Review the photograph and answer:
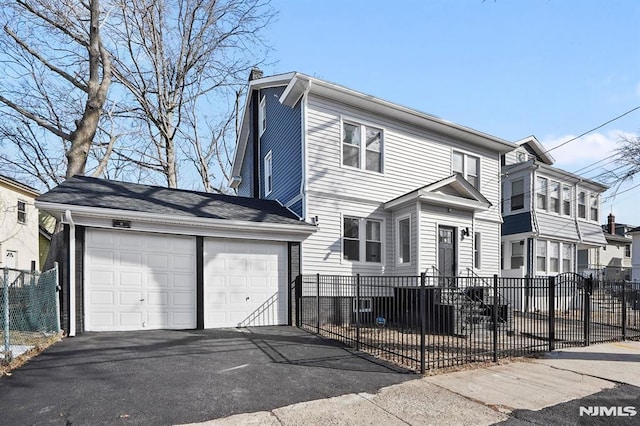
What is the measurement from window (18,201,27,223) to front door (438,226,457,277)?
23.8m

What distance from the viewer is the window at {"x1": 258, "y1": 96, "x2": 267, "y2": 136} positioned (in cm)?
1590

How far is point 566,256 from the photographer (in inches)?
762

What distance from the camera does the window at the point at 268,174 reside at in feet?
49.9

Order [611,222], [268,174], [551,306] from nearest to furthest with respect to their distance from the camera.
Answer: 1. [551,306]
2. [268,174]
3. [611,222]

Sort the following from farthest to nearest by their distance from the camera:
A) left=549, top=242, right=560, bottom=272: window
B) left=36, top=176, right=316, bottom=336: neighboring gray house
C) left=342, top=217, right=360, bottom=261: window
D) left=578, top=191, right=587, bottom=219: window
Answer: left=578, top=191, right=587, bottom=219: window
left=549, top=242, right=560, bottom=272: window
left=342, top=217, right=360, bottom=261: window
left=36, top=176, right=316, bottom=336: neighboring gray house

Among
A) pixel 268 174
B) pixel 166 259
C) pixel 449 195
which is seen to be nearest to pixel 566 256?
pixel 449 195

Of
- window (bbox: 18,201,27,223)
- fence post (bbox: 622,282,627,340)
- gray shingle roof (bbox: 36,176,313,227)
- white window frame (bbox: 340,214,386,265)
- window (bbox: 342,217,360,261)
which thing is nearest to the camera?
gray shingle roof (bbox: 36,176,313,227)

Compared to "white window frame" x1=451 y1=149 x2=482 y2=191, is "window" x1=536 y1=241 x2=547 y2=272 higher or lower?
lower

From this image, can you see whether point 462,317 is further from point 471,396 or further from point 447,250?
point 471,396

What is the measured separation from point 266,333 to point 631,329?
9781 millimetres

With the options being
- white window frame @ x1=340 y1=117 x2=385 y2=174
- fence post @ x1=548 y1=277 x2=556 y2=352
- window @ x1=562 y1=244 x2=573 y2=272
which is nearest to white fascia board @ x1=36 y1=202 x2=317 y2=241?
white window frame @ x1=340 y1=117 x2=385 y2=174

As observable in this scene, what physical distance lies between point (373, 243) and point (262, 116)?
7.75 m

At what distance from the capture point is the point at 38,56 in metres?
15.5

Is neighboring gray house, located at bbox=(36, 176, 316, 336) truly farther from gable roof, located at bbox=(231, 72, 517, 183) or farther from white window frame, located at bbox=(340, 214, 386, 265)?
gable roof, located at bbox=(231, 72, 517, 183)
